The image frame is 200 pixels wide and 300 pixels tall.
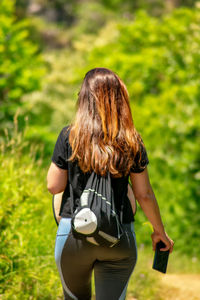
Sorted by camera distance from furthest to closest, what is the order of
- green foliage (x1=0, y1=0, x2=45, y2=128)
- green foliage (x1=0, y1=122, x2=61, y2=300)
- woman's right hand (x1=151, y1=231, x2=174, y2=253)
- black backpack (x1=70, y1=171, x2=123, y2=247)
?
green foliage (x1=0, y1=0, x2=45, y2=128) < green foliage (x1=0, y1=122, x2=61, y2=300) < woman's right hand (x1=151, y1=231, x2=174, y2=253) < black backpack (x1=70, y1=171, x2=123, y2=247)

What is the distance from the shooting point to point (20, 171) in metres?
4.03

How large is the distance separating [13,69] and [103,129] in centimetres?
567

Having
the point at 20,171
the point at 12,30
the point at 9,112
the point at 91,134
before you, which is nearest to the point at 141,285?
the point at 20,171

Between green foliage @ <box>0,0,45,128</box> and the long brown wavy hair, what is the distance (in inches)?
215

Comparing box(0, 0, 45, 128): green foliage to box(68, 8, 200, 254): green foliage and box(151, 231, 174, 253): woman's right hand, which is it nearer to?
box(68, 8, 200, 254): green foliage

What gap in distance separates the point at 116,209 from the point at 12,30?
625 cm

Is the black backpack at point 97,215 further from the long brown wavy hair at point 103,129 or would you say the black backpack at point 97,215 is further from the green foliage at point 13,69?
the green foliage at point 13,69

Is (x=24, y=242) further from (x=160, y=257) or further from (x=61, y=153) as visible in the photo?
(x=61, y=153)

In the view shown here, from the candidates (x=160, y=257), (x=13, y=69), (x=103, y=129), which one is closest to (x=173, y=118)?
(x=13, y=69)

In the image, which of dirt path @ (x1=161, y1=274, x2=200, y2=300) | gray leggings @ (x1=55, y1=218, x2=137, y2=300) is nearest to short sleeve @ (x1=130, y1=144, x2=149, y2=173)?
gray leggings @ (x1=55, y1=218, x2=137, y2=300)

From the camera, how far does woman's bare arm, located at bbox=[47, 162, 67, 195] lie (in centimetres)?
214

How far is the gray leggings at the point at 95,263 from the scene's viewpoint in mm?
2066

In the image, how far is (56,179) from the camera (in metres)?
2.15

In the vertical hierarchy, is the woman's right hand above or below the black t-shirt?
below
